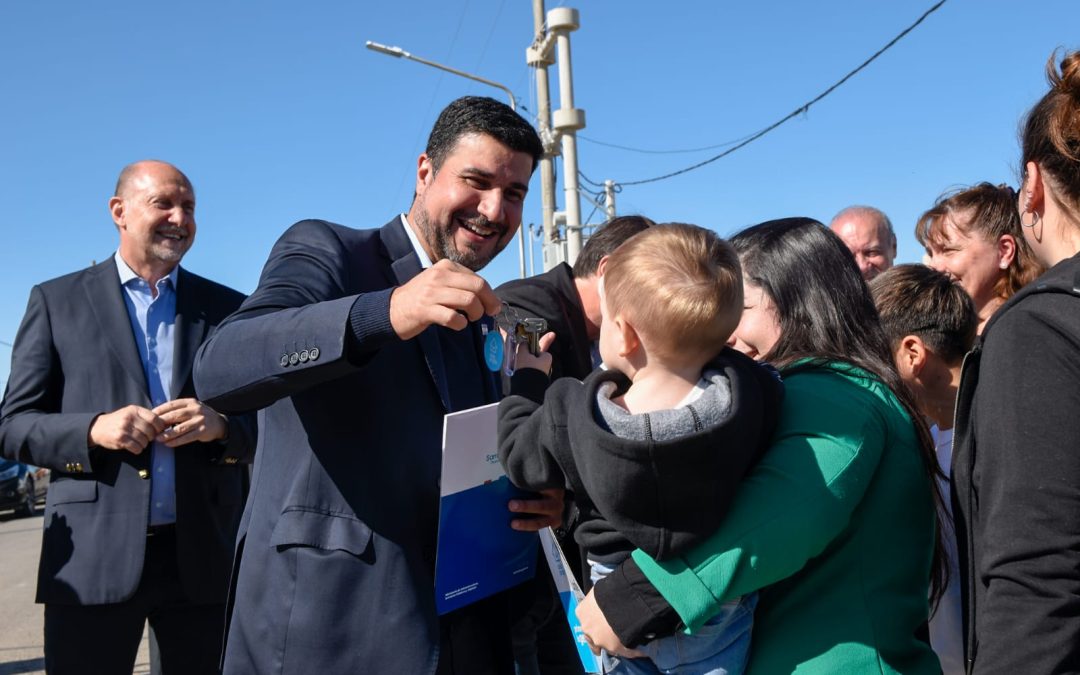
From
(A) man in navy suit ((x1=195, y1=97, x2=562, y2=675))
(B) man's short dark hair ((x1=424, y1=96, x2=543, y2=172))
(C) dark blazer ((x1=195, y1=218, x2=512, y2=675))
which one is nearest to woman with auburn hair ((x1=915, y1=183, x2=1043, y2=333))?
(B) man's short dark hair ((x1=424, y1=96, x2=543, y2=172))

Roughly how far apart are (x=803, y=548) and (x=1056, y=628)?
40 cm

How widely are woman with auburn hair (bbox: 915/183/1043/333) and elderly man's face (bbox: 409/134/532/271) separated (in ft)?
7.34

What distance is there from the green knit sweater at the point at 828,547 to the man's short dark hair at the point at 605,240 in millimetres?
2153

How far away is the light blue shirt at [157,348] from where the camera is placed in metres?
3.53

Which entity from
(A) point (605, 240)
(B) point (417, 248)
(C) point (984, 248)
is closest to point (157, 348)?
(B) point (417, 248)

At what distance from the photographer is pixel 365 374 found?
6.86 ft

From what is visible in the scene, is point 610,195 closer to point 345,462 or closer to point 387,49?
point 387,49

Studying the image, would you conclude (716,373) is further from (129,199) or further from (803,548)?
(129,199)

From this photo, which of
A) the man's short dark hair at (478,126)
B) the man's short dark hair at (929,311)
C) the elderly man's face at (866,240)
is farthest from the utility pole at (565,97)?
the man's short dark hair at (478,126)

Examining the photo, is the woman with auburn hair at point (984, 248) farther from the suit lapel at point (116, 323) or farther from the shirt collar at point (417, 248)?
the suit lapel at point (116, 323)

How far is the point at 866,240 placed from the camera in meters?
5.34

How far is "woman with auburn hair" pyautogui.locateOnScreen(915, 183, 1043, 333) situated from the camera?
3766 mm

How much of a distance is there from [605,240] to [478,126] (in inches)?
60.9

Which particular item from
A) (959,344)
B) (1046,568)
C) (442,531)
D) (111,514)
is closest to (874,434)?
(1046,568)
